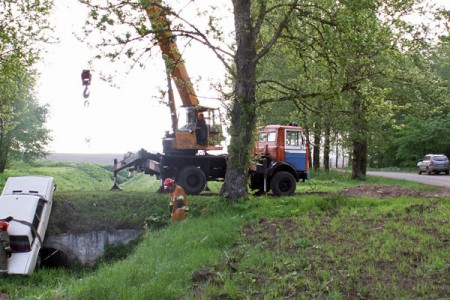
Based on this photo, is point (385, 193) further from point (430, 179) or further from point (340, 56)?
point (430, 179)

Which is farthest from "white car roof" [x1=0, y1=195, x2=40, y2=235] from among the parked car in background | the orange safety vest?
the parked car in background

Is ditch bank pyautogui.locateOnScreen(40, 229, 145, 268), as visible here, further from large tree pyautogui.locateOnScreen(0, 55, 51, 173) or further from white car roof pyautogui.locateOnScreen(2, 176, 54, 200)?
large tree pyautogui.locateOnScreen(0, 55, 51, 173)

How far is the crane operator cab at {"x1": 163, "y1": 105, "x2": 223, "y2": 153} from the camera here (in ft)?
56.4

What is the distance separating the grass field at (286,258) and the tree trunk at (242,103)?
970mm

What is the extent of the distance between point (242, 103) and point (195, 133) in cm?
449

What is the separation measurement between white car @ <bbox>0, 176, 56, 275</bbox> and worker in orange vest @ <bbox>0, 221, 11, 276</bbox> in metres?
0.19

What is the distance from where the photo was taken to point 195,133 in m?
17.3

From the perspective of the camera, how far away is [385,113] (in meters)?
14.0

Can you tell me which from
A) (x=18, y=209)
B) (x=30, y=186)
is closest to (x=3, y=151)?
(x=30, y=186)

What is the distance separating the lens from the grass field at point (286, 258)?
19.8 ft

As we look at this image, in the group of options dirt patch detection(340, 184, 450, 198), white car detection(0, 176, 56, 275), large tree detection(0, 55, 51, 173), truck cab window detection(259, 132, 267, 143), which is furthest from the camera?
large tree detection(0, 55, 51, 173)

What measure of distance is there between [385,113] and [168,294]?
1015cm

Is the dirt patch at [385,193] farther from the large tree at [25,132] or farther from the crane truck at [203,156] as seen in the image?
the large tree at [25,132]

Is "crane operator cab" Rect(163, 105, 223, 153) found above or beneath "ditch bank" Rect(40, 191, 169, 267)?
above
